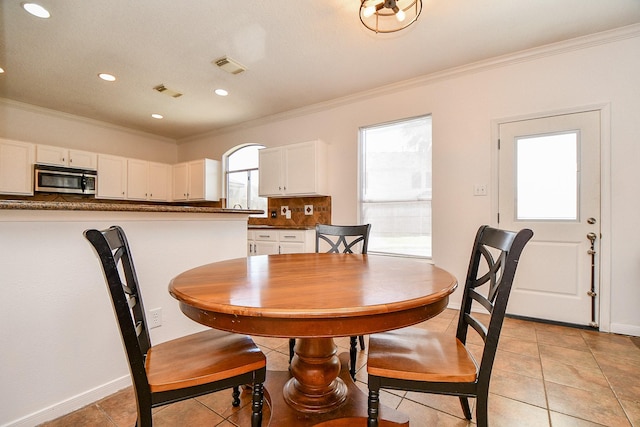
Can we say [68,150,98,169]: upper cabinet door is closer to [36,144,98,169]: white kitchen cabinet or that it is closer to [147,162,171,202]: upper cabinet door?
[36,144,98,169]: white kitchen cabinet

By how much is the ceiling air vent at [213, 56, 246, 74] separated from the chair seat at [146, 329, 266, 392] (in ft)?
8.86

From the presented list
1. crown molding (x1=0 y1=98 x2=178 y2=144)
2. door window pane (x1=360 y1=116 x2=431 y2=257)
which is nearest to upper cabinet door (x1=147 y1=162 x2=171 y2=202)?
crown molding (x1=0 y1=98 x2=178 y2=144)

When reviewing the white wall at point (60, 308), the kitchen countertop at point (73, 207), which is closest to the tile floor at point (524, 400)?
the white wall at point (60, 308)

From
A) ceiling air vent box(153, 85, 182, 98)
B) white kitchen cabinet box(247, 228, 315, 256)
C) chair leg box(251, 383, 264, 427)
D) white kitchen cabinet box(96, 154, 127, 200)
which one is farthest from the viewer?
white kitchen cabinet box(96, 154, 127, 200)

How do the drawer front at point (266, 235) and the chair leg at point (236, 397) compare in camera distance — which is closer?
the chair leg at point (236, 397)

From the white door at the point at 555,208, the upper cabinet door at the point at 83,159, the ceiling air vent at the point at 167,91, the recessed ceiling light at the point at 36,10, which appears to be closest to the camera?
the recessed ceiling light at the point at 36,10

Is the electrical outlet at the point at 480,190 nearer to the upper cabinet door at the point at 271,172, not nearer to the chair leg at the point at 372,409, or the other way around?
the upper cabinet door at the point at 271,172

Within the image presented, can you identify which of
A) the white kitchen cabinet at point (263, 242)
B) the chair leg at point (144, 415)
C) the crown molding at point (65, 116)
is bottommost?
the chair leg at point (144, 415)

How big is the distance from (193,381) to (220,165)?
15.7 ft

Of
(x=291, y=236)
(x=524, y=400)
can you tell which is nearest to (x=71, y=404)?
(x=524, y=400)

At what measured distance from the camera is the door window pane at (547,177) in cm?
261

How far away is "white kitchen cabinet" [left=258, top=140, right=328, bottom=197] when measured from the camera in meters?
3.88

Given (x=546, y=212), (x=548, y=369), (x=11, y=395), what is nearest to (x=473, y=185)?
(x=546, y=212)

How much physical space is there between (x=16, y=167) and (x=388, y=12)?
4.82 metres
